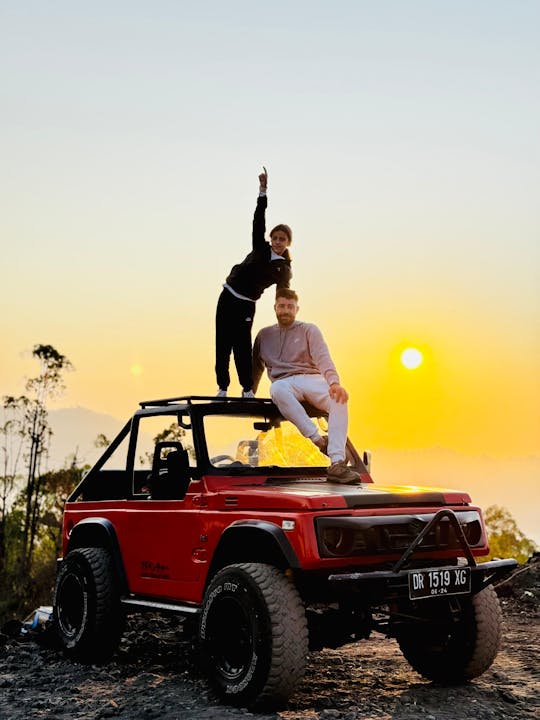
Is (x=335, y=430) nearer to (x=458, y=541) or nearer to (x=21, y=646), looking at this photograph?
(x=458, y=541)

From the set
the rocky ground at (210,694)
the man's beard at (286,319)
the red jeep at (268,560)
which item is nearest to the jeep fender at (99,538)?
the red jeep at (268,560)

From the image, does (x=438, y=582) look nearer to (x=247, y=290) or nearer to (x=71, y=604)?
(x=71, y=604)

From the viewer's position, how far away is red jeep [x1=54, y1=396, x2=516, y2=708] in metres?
6.11

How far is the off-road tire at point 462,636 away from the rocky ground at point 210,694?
162 millimetres

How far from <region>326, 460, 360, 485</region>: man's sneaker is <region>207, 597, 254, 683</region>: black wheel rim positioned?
4.84 ft

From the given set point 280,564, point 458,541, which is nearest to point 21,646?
point 280,564

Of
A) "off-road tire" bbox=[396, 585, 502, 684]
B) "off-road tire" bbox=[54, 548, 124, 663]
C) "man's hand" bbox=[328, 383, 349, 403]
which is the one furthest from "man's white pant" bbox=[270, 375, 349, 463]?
"off-road tire" bbox=[54, 548, 124, 663]

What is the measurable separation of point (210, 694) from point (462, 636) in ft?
6.56

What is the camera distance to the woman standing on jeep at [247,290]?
29.7 feet

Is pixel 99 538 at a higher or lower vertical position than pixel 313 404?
lower

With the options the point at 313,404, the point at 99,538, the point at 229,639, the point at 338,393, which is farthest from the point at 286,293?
the point at 229,639

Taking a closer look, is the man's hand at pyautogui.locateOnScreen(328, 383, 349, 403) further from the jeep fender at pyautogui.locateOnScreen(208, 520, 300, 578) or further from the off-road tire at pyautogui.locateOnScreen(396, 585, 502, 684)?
the off-road tire at pyautogui.locateOnScreen(396, 585, 502, 684)

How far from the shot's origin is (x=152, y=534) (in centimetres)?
754

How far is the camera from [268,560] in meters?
6.56
